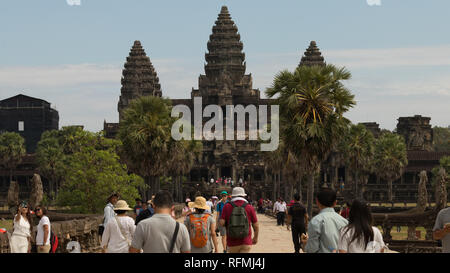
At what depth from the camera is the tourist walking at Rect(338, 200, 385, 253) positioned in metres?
10.2

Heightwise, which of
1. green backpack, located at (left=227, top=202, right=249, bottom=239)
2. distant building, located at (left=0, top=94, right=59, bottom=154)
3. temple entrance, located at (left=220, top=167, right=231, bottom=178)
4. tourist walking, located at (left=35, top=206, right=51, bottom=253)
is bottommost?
tourist walking, located at (left=35, top=206, right=51, bottom=253)

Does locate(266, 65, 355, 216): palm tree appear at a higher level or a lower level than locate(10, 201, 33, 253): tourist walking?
higher

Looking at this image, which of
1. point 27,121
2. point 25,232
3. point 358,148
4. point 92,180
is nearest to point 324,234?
point 25,232

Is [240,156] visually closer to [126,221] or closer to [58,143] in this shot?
[58,143]

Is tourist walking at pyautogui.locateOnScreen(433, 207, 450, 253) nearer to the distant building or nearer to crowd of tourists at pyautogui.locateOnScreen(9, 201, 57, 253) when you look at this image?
crowd of tourists at pyautogui.locateOnScreen(9, 201, 57, 253)

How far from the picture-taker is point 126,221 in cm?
1343

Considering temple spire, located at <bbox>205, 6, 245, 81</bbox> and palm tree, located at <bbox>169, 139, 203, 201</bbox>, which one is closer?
palm tree, located at <bbox>169, 139, 203, 201</bbox>

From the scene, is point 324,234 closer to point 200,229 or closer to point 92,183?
point 200,229

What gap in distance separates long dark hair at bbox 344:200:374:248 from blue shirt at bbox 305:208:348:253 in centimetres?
25

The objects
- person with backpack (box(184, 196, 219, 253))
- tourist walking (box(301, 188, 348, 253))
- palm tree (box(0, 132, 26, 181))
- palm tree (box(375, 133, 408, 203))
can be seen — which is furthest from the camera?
palm tree (box(0, 132, 26, 181))

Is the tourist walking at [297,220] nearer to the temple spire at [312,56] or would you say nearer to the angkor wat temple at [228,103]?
the angkor wat temple at [228,103]

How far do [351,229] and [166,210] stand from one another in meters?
2.59

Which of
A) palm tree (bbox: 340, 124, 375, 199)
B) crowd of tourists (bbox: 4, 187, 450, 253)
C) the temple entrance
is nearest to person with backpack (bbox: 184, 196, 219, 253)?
crowd of tourists (bbox: 4, 187, 450, 253)

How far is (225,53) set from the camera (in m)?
141
